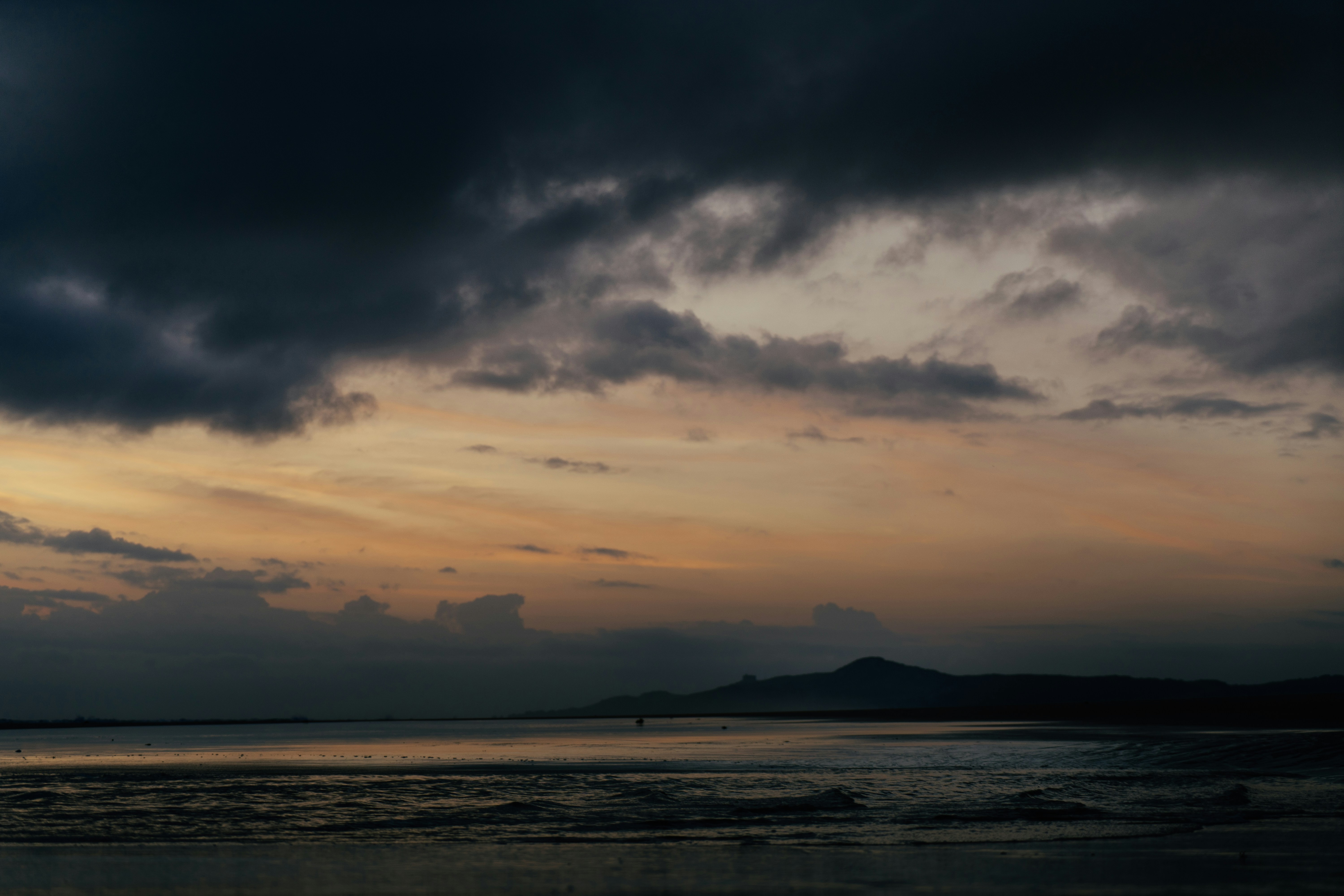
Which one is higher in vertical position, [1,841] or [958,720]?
[1,841]

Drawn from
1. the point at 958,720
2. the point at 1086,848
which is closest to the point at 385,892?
the point at 1086,848

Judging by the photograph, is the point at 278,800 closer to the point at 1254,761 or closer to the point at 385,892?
the point at 385,892

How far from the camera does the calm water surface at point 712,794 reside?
2612 centimetres

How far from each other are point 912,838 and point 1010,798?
1029cm

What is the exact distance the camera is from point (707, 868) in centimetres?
1972

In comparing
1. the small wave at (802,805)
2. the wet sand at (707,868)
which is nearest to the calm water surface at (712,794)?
the small wave at (802,805)

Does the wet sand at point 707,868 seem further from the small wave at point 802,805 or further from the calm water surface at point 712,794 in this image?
the small wave at point 802,805

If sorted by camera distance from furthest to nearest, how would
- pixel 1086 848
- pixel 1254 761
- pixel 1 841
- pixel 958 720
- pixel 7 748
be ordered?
pixel 958 720 → pixel 7 748 → pixel 1254 761 → pixel 1 841 → pixel 1086 848

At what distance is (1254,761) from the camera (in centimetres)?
→ 4312

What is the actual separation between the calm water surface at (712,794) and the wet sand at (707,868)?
5.56ft

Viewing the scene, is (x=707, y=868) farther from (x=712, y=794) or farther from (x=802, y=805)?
(x=712, y=794)

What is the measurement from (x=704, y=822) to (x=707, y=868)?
28.5 feet

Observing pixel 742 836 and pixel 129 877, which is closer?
pixel 129 877

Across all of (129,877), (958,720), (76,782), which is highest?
(129,877)
